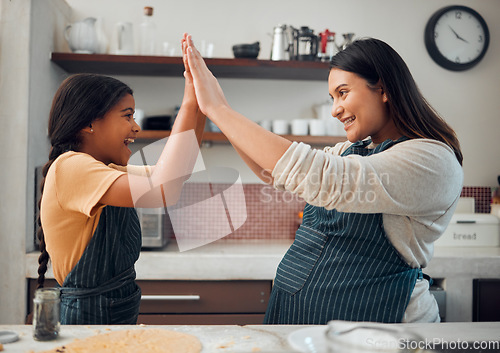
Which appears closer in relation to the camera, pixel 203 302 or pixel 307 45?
pixel 203 302

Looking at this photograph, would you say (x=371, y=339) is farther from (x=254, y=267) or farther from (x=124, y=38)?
(x=124, y=38)

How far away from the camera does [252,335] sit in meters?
0.97

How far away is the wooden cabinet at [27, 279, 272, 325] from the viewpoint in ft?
7.72

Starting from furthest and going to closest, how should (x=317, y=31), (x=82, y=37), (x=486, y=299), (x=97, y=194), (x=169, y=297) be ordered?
(x=317, y=31) → (x=82, y=37) → (x=486, y=299) → (x=169, y=297) → (x=97, y=194)

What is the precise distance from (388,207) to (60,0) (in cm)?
246

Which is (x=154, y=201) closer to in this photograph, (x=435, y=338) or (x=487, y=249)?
(x=435, y=338)

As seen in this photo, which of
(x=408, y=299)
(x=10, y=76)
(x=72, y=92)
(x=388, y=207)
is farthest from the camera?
(x=10, y=76)

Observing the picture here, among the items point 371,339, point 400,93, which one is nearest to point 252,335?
point 371,339

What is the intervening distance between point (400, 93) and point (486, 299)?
1.73m

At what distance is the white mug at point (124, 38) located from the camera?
2.74 metres

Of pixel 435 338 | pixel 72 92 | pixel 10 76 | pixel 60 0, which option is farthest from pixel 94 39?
pixel 435 338

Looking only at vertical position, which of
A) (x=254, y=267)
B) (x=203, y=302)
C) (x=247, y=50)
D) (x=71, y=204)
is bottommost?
(x=203, y=302)

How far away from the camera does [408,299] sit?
119cm

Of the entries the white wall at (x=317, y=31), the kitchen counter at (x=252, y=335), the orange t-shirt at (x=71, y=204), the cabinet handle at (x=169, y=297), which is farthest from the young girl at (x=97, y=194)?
the white wall at (x=317, y=31)
